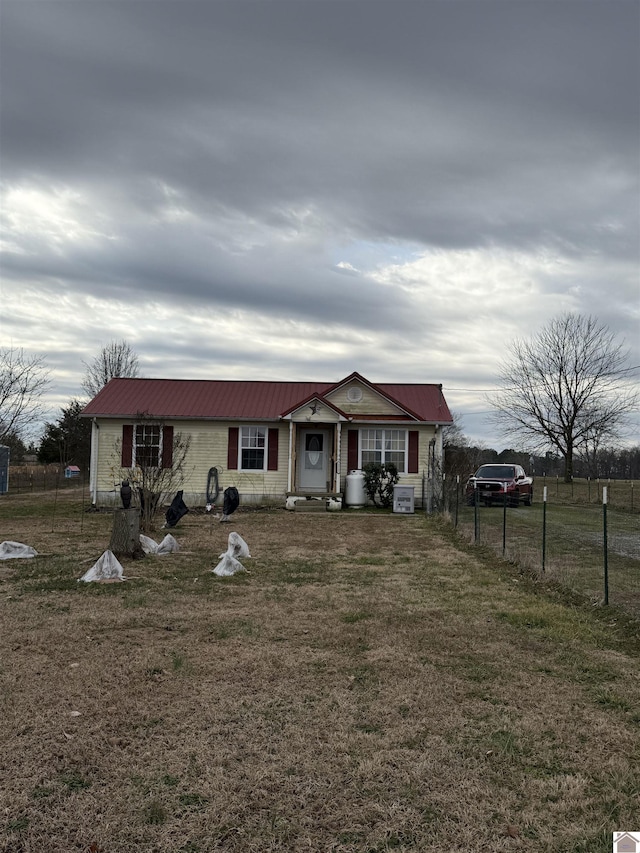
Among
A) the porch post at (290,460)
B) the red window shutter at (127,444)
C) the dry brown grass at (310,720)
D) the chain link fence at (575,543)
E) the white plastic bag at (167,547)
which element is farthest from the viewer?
the red window shutter at (127,444)

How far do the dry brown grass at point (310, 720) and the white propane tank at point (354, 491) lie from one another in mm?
11958

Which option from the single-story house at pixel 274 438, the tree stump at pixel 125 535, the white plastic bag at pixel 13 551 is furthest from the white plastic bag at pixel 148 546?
the single-story house at pixel 274 438

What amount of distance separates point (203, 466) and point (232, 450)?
1048 millimetres

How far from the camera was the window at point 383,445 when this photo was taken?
2061 cm

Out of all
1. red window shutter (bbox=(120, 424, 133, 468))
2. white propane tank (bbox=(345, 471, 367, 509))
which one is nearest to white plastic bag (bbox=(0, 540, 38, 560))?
red window shutter (bbox=(120, 424, 133, 468))

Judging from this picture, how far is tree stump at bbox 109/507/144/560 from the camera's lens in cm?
959

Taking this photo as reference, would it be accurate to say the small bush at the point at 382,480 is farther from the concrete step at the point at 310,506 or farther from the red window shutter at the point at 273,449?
the red window shutter at the point at 273,449

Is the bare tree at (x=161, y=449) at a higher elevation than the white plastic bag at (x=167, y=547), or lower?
higher

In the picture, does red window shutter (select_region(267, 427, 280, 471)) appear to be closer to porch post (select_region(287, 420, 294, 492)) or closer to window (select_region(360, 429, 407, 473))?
porch post (select_region(287, 420, 294, 492))

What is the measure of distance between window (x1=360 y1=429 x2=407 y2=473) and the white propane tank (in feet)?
2.69

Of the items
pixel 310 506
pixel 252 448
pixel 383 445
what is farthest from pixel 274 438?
pixel 383 445

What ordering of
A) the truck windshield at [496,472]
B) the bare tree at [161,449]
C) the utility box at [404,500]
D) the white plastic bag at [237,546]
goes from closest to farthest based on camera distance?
the white plastic bag at [237,546] < the bare tree at [161,449] < the utility box at [404,500] < the truck windshield at [496,472]

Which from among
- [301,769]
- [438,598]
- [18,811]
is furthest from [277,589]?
[18,811]

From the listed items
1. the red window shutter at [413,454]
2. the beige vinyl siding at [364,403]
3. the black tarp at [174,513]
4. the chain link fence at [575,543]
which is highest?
the beige vinyl siding at [364,403]
